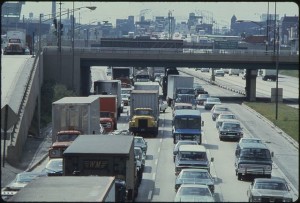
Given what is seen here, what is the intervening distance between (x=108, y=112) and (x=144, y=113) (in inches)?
107

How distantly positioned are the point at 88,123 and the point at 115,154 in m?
14.9

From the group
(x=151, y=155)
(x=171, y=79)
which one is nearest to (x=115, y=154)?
(x=151, y=155)

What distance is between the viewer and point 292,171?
113 ft

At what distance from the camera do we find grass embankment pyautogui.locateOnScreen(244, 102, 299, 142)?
5242 centimetres

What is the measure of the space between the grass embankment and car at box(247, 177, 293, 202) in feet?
72.3

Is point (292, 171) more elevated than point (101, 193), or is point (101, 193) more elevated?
point (101, 193)

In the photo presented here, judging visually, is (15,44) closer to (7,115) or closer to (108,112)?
(108,112)

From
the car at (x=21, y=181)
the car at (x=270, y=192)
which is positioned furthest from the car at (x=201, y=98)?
the car at (x=270, y=192)

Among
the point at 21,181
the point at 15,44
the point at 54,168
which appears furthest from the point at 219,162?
the point at 15,44

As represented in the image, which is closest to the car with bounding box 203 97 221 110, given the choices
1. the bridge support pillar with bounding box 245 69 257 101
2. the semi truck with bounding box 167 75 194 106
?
the semi truck with bounding box 167 75 194 106

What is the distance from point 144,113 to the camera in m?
51.3

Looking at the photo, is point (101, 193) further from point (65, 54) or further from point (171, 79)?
point (65, 54)

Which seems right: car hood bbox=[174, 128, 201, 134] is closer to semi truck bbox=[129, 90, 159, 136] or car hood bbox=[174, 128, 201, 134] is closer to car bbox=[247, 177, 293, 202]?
semi truck bbox=[129, 90, 159, 136]

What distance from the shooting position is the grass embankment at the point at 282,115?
5242 centimetres
